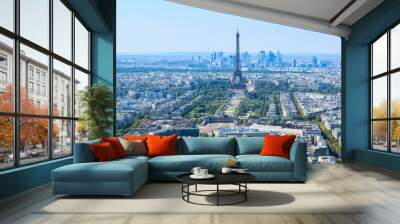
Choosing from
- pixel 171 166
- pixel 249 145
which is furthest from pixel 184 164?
pixel 249 145

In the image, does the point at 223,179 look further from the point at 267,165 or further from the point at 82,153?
the point at 82,153

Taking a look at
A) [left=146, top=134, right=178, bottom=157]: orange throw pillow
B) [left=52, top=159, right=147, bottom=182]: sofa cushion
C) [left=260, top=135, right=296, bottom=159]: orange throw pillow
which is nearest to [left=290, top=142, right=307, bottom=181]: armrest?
[left=260, top=135, right=296, bottom=159]: orange throw pillow

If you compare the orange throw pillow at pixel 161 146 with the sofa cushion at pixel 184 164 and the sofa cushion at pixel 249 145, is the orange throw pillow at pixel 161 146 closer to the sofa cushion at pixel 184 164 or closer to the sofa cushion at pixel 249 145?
the sofa cushion at pixel 184 164

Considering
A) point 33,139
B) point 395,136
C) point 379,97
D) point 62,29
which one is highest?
point 62,29

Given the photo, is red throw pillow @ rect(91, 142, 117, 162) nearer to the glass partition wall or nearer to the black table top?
the glass partition wall

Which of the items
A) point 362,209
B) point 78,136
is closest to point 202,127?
point 78,136
